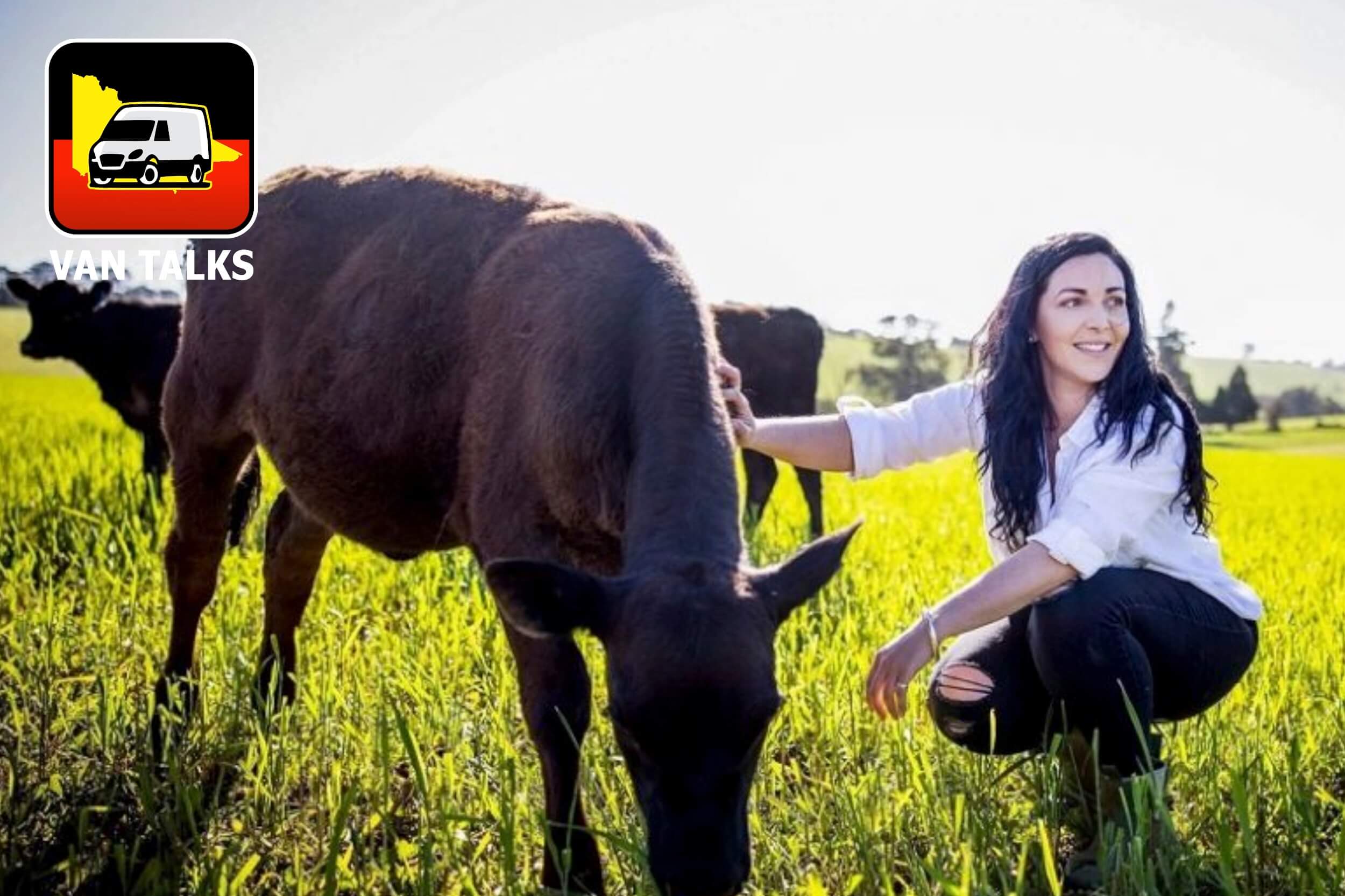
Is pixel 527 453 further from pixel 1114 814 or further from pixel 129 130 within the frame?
pixel 129 130

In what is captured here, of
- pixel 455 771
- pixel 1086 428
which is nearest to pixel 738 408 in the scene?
pixel 1086 428

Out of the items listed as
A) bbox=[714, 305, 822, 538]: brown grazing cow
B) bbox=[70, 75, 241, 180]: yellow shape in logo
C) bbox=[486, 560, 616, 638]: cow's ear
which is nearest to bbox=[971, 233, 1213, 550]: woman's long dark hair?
bbox=[486, 560, 616, 638]: cow's ear

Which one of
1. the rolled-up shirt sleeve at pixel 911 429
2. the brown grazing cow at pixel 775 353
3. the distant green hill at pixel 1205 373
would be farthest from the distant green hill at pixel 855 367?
the rolled-up shirt sleeve at pixel 911 429

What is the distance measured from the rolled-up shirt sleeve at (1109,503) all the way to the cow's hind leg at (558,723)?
1.35 m

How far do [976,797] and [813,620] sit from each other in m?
2.35

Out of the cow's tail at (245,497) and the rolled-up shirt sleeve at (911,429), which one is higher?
the rolled-up shirt sleeve at (911,429)

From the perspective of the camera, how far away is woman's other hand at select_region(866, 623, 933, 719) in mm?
3127

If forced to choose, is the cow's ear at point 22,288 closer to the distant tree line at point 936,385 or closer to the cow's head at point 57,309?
the cow's head at point 57,309

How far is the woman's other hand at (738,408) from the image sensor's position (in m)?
3.74

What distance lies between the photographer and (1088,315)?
11.8 ft

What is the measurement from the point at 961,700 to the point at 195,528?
10.5ft

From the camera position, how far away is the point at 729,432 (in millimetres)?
3117

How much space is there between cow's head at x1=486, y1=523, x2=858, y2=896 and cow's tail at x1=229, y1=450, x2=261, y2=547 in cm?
362

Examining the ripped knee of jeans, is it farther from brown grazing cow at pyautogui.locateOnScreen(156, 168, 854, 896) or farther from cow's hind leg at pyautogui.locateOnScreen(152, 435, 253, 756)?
cow's hind leg at pyautogui.locateOnScreen(152, 435, 253, 756)
